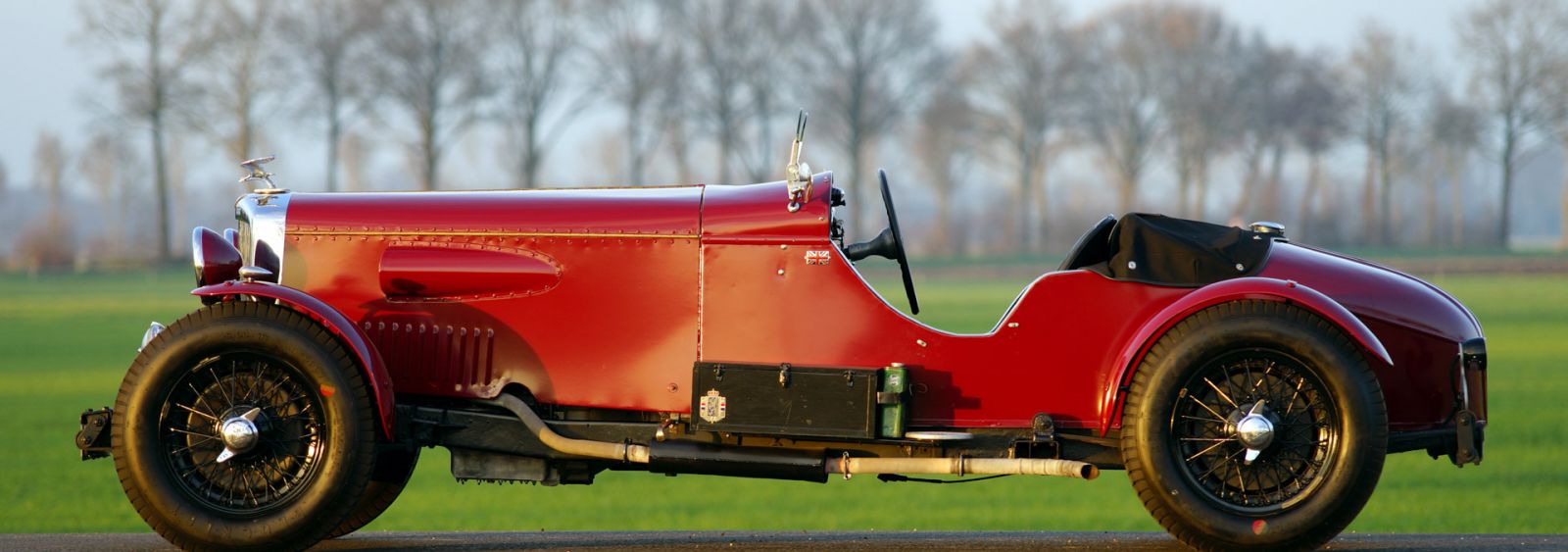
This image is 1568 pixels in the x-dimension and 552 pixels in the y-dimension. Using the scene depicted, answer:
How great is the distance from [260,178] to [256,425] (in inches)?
39.7

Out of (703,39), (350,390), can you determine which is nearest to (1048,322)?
(350,390)

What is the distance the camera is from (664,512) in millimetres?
10008

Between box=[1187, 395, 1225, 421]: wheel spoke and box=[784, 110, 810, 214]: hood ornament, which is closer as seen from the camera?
box=[1187, 395, 1225, 421]: wheel spoke

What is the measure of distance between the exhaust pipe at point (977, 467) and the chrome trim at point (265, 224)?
1.99m

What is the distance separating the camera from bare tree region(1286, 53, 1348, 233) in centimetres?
6412

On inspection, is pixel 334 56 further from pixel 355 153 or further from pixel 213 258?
pixel 213 258

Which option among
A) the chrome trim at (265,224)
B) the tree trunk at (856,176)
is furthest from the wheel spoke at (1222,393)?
the tree trunk at (856,176)

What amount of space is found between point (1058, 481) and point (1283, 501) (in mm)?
7882

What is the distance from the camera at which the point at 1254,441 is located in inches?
166

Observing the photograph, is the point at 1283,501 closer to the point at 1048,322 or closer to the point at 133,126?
the point at 1048,322

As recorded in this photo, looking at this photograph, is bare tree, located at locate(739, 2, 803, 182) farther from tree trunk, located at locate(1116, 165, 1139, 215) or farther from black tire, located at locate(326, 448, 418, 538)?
black tire, located at locate(326, 448, 418, 538)

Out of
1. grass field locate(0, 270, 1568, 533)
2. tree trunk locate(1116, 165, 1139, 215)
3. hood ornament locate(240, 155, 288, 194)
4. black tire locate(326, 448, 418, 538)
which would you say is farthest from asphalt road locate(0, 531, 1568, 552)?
tree trunk locate(1116, 165, 1139, 215)

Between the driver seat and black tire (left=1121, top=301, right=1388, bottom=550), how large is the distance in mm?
474

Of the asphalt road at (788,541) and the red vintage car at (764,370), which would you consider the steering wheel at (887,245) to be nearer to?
the red vintage car at (764,370)
